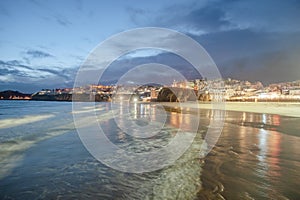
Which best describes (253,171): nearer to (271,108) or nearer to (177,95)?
(271,108)

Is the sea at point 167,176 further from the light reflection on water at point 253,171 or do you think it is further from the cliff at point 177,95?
the cliff at point 177,95

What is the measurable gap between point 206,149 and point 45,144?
7199mm

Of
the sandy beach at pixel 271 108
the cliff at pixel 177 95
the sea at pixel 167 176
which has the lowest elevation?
the sea at pixel 167 176

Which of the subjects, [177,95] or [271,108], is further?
[177,95]

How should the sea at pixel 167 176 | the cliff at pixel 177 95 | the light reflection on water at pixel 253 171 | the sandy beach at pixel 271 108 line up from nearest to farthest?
1. the light reflection on water at pixel 253 171
2. the sea at pixel 167 176
3. the sandy beach at pixel 271 108
4. the cliff at pixel 177 95

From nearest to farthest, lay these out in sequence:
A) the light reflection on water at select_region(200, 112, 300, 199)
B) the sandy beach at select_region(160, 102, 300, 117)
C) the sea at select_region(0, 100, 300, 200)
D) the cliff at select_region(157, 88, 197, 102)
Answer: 1. the light reflection on water at select_region(200, 112, 300, 199)
2. the sea at select_region(0, 100, 300, 200)
3. the sandy beach at select_region(160, 102, 300, 117)
4. the cliff at select_region(157, 88, 197, 102)

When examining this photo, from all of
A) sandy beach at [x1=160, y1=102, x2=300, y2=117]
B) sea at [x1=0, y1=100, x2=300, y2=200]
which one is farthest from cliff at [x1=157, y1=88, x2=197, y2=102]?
sea at [x1=0, y1=100, x2=300, y2=200]

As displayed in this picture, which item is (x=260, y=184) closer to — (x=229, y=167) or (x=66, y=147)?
(x=229, y=167)

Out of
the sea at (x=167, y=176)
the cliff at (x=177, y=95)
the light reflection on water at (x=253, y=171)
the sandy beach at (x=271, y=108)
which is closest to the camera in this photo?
the light reflection on water at (x=253, y=171)

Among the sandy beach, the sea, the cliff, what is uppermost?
the cliff

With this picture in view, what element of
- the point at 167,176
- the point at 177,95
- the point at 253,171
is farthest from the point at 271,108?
the point at 177,95

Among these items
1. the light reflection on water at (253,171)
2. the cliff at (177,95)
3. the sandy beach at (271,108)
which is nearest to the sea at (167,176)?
the light reflection on water at (253,171)

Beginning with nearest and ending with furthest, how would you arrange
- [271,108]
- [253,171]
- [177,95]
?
[253,171] → [271,108] → [177,95]

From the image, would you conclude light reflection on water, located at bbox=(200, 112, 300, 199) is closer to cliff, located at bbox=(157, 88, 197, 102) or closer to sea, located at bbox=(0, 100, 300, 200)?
sea, located at bbox=(0, 100, 300, 200)
